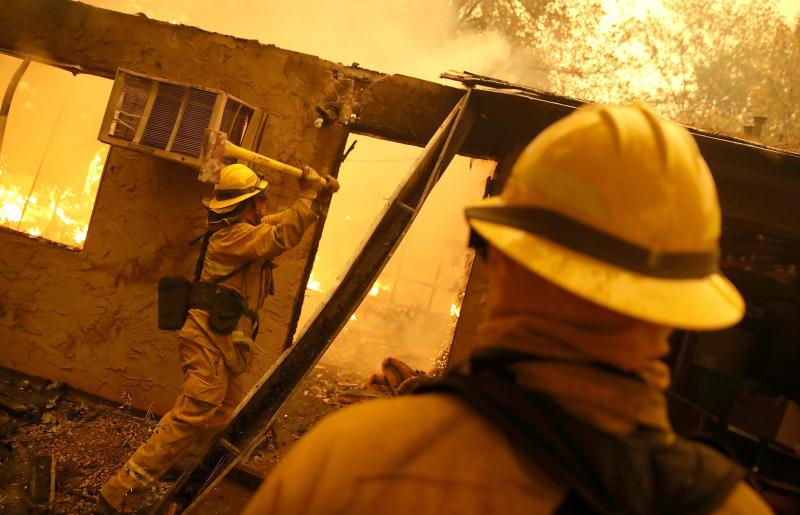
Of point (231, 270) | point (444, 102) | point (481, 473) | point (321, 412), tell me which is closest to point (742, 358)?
point (444, 102)

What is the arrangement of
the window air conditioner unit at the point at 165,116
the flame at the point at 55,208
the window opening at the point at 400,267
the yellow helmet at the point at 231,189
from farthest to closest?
the flame at the point at 55,208 < the window opening at the point at 400,267 < the window air conditioner unit at the point at 165,116 < the yellow helmet at the point at 231,189

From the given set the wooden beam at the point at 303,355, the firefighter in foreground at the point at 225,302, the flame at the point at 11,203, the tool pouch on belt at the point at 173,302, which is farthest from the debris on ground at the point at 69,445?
the flame at the point at 11,203

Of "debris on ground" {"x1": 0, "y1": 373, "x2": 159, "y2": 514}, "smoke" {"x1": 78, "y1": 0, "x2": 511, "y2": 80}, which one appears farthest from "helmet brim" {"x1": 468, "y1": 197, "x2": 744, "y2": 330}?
"smoke" {"x1": 78, "y1": 0, "x2": 511, "y2": 80}

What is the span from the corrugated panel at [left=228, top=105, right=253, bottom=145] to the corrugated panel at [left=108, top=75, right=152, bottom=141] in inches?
32.3

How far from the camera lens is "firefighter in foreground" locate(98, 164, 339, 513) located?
339 centimetres

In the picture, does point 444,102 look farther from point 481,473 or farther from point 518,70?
point 518,70

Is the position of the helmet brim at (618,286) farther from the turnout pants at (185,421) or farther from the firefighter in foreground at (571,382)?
the turnout pants at (185,421)

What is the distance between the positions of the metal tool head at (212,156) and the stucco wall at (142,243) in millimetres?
1107

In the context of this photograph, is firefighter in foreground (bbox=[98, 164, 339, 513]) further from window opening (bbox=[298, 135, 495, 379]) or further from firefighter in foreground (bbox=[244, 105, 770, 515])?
window opening (bbox=[298, 135, 495, 379])

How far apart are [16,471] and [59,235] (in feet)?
42.8

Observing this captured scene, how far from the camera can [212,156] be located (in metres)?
3.38

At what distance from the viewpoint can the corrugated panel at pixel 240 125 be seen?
14.2ft

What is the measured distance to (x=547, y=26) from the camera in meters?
20.6

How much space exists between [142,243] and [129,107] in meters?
1.31
